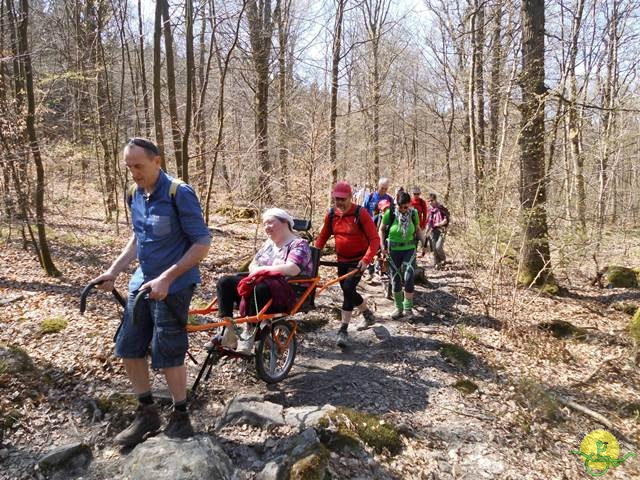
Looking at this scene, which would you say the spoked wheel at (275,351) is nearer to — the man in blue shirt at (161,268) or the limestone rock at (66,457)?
the man in blue shirt at (161,268)

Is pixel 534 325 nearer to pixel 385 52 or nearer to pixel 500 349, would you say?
pixel 500 349

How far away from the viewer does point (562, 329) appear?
21.6 feet

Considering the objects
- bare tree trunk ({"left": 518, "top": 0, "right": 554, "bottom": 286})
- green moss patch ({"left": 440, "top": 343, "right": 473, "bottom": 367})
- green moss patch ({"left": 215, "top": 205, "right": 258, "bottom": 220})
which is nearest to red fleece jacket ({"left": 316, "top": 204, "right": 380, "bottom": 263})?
green moss patch ({"left": 440, "top": 343, "right": 473, "bottom": 367})

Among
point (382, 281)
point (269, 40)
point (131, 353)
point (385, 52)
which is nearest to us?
point (131, 353)

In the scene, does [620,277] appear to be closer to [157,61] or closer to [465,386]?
[465,386]

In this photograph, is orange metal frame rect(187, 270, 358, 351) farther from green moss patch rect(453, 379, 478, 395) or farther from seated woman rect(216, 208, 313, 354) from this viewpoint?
green moss patch rect(453, 379, 478, 395)

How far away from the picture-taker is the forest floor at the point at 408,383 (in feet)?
11.2

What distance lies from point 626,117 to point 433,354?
16415mm

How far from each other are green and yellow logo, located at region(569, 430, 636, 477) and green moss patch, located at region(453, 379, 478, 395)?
1.05 m

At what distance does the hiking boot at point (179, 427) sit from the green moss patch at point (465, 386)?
2926mm

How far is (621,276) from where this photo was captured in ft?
31.0

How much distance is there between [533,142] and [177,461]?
22.4 feet

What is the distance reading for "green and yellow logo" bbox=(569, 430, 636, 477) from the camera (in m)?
3.75

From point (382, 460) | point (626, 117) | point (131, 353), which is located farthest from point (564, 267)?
point (626, 117)
